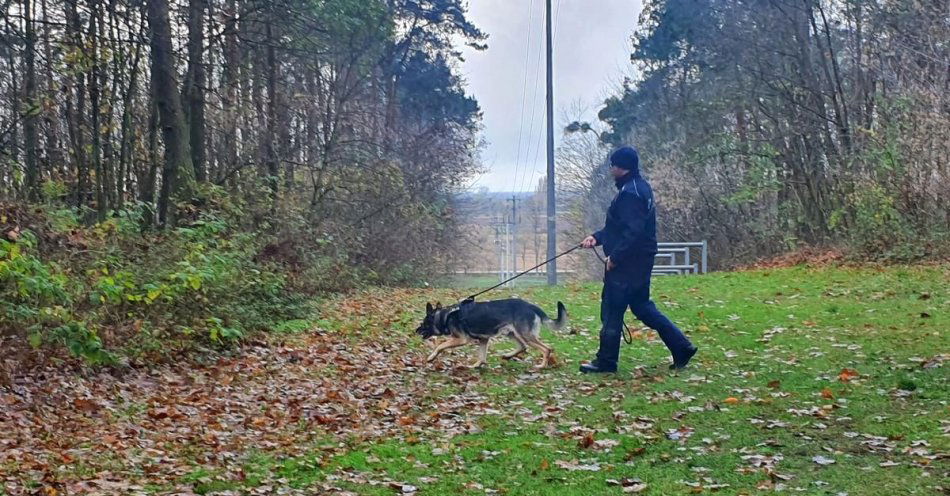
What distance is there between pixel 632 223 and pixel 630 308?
3.24 feet

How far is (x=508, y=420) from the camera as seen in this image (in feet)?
26.7

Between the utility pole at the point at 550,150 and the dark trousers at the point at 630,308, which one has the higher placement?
the utility pole at the point at 550,150

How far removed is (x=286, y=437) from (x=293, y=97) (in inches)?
662

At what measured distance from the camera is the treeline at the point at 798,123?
22203 mm

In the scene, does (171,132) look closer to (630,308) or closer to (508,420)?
(630,308)

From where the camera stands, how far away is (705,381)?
31.1 feet

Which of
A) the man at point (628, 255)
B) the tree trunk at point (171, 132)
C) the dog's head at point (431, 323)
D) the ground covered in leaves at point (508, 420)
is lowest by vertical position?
the ground covered in leaves at point (508, 420)

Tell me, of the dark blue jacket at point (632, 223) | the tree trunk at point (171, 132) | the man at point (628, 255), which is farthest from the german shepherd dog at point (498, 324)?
the tree trunk at point (171, 132)

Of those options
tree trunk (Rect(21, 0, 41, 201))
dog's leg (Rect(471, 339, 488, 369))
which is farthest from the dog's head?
tree trunk (Rect(21, 0, 41, 201))

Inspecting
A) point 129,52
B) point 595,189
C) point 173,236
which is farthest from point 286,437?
point 595,189

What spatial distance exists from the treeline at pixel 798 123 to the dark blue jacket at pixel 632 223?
36.4 feet

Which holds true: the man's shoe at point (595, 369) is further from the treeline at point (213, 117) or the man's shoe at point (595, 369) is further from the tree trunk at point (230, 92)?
the tree trunk at point (230, 92)

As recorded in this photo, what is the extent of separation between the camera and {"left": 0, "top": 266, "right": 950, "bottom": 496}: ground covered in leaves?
6.10 meters

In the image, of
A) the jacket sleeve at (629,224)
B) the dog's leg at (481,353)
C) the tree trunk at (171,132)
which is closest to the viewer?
the jacket sleeve at (629,224)
